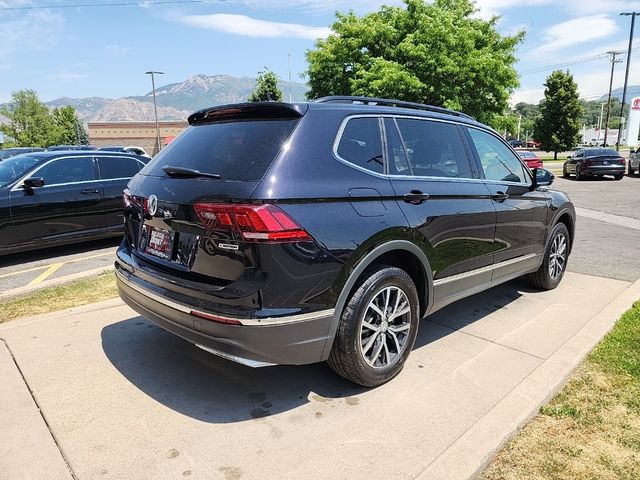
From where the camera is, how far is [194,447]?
2.52 metres

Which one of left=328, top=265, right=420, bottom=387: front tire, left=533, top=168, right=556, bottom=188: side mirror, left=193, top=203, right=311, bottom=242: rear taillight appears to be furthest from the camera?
left=533, top=168, right=556, bottom=188: side mirror

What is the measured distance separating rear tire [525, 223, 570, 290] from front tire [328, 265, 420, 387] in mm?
2516

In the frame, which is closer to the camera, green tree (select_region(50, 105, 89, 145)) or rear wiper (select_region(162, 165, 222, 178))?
rear wiper (select_region(162, 165, 222, 178))

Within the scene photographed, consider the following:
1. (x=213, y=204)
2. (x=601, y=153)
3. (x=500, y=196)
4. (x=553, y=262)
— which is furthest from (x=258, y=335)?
(x=601, y=153)

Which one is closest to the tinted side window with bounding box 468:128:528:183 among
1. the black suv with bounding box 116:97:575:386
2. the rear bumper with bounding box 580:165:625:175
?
the black suv with bounding box 116:97:575:386

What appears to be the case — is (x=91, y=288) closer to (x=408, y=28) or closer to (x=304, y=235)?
(x=304, y=235)

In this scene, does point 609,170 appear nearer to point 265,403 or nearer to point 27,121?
point 265,403

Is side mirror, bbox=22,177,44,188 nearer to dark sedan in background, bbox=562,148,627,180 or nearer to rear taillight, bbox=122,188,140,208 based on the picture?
rear taillight, bbox=122,188,140,208

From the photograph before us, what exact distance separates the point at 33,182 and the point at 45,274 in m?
1.57

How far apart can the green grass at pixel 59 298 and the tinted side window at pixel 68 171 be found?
256 centimetres

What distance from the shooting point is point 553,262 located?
17.5 ft

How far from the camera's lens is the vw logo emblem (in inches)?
118

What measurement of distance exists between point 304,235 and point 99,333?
94.2 inches

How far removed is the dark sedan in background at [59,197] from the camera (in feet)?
22.5
